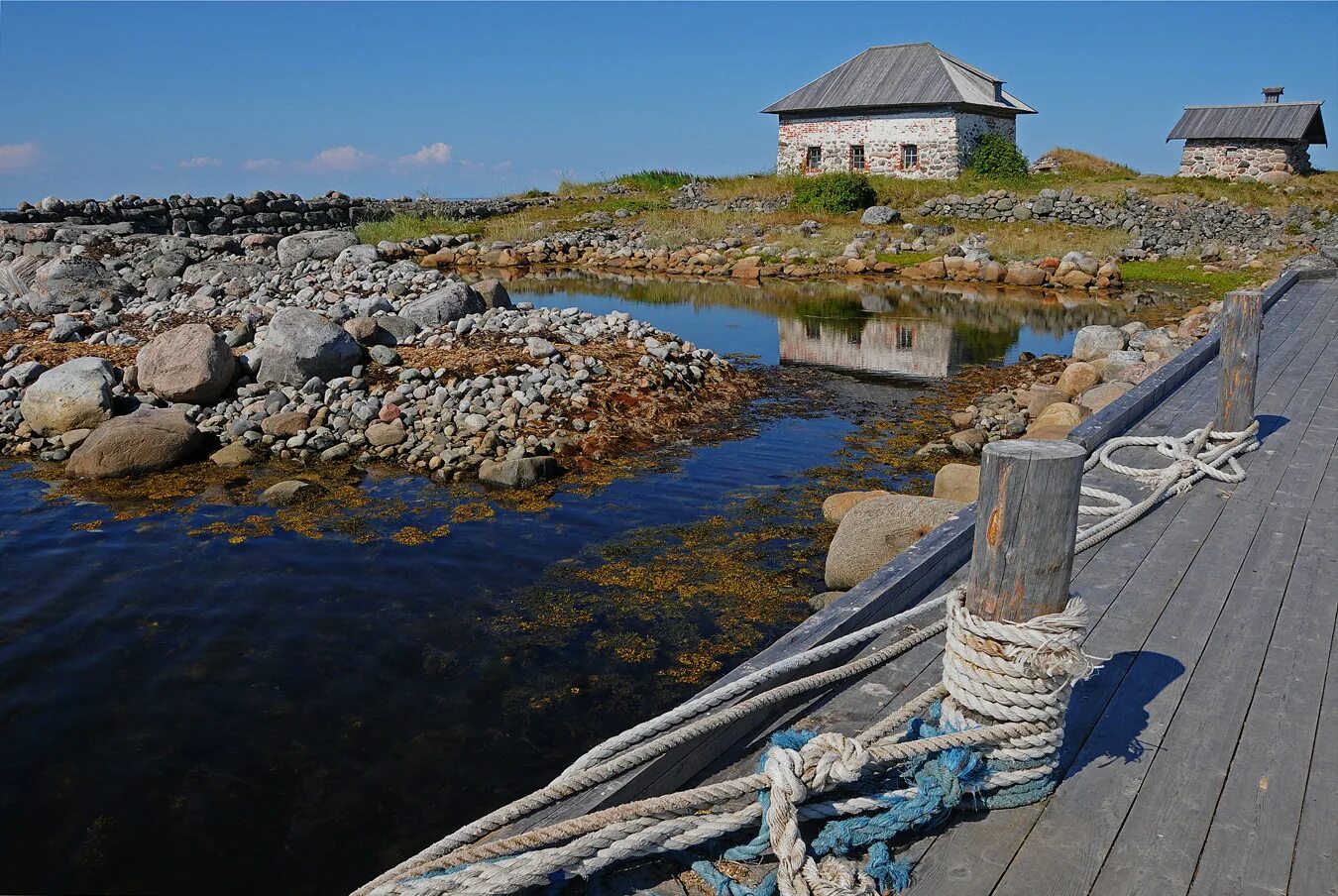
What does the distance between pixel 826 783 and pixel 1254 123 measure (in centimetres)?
4201

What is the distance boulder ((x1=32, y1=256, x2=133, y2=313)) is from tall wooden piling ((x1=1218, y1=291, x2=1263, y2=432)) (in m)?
16.8

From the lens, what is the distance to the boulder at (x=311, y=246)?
69.8 feet

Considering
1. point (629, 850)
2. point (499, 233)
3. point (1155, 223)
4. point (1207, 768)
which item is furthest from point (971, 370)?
point (499, 233)

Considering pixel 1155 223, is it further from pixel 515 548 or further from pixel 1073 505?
pixel 1073 505

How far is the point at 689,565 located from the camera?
7.43 meters

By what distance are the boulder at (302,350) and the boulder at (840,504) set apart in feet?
21.2

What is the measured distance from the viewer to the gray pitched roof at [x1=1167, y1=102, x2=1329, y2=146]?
114ft

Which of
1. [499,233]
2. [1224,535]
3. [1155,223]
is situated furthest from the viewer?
[499,233]

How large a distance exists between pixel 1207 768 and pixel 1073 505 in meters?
0.99

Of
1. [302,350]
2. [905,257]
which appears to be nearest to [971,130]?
[905,257]

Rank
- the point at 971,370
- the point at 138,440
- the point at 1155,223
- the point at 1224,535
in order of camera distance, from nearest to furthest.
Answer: the point at 1224,535, the point at 138,440, the point at 971,370, the point at 1155,223

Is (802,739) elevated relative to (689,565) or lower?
elevated

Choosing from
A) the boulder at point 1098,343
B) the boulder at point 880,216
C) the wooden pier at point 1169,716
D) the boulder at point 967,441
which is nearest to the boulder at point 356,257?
the boulder at point 967,441

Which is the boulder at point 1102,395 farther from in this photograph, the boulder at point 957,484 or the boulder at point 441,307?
the boulder at point 441,307
